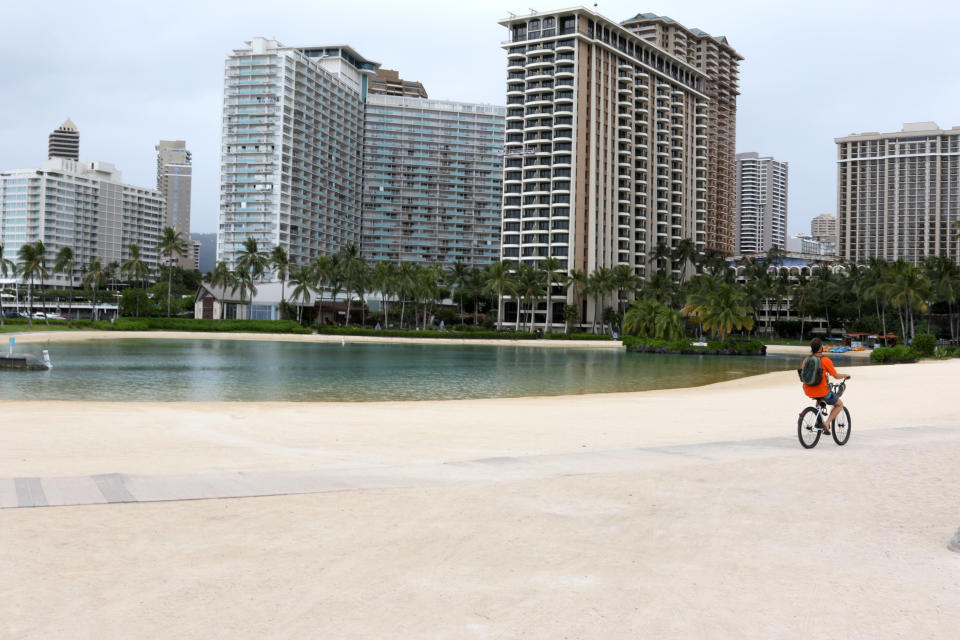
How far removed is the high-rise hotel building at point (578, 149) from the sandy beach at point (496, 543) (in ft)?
392

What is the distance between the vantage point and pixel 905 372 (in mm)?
42844

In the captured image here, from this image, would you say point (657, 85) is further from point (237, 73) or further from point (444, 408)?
point (444, 408)

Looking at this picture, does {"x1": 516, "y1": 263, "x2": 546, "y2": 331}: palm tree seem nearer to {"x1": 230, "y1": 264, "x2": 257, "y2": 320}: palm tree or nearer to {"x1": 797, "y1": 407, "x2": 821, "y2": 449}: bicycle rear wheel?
{"x1": 230, "y1": 264, "x2": 257, "y2": 320}: palm tree

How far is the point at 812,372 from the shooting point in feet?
44.5

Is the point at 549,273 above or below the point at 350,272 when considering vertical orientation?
above

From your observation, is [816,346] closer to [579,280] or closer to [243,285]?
[579,280]

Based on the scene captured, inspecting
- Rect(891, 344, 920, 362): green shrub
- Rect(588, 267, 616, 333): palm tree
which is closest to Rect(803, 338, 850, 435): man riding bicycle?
Rect(891, 344, 920, 362): green shrub

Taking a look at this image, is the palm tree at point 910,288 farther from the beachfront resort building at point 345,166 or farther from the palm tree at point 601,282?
the beachfront resort building at point 345,166

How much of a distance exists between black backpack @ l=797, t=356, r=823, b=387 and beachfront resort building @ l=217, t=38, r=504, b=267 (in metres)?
153

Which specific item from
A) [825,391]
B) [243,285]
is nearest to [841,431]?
[825,391]

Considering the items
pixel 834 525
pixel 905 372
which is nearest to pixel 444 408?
pixel 834 525

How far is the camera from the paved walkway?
8930 mm

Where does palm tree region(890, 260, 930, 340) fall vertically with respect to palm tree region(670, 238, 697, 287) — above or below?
below

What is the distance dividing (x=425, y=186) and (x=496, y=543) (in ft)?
629
